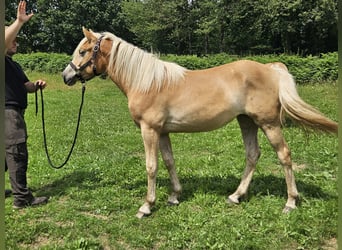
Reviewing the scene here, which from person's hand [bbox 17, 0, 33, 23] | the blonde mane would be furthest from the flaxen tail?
person's hand [bbox 17, 0, 33, 23]

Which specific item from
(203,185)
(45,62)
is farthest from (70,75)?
(45,62)

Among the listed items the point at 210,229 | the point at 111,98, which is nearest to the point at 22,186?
the point at 210,229

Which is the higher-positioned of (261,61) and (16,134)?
(16,134)

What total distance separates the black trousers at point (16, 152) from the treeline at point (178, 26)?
3111cm

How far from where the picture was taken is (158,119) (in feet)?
12.5

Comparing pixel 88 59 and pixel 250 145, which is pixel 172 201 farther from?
pixel 88 59

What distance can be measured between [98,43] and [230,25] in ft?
118

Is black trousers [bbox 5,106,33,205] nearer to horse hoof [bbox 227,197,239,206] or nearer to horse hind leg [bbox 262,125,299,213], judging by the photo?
horse hoof [bbox 227,197,239,206]

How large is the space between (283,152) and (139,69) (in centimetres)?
192

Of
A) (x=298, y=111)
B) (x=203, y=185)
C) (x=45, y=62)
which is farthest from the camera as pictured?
(x=45, y=62)

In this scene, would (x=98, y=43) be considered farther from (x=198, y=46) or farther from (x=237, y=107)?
(x=198, y=46)

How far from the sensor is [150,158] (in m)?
3.91

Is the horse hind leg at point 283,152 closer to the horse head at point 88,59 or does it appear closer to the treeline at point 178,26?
the horse head at point 88,59

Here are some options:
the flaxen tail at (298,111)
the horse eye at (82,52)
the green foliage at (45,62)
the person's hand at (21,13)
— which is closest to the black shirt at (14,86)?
the horse eye at (82,52)
